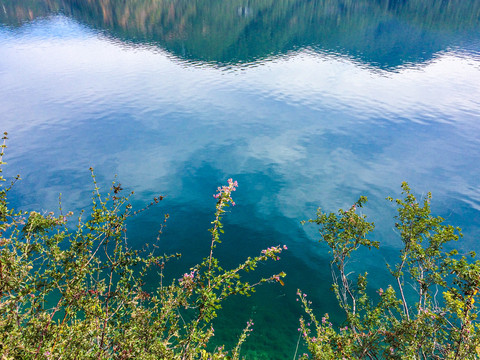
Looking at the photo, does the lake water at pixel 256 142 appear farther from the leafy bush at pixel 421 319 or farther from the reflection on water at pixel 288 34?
the leafy bush at pixel 421 319

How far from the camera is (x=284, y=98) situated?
74.8m

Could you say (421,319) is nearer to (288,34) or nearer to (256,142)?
(256,142)

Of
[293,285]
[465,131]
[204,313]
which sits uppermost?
[204,313]

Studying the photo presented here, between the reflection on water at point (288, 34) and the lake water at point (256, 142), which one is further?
the reflection on water at point (288, 34)

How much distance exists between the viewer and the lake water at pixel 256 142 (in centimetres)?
3153

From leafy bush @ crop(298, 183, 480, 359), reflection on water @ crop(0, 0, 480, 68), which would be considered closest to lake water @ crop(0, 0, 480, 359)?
reflection on water @ crop(0, 0, 480, 68)

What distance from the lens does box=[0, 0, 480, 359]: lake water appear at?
→ 31531mm

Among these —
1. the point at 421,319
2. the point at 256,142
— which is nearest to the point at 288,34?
the point at 256,142

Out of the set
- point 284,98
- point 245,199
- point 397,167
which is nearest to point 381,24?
point 284,98

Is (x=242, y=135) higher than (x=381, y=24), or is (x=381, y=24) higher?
(x=381, y=24)

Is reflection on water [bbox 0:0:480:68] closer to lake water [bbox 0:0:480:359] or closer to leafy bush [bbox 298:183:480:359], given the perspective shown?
lake water [bbox 0:0:480:359]

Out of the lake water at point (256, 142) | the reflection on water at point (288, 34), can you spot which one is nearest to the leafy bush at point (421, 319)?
the lake water at point (256, 142)

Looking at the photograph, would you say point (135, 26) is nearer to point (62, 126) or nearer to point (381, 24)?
point (62, 126)

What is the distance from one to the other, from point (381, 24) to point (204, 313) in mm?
224877
